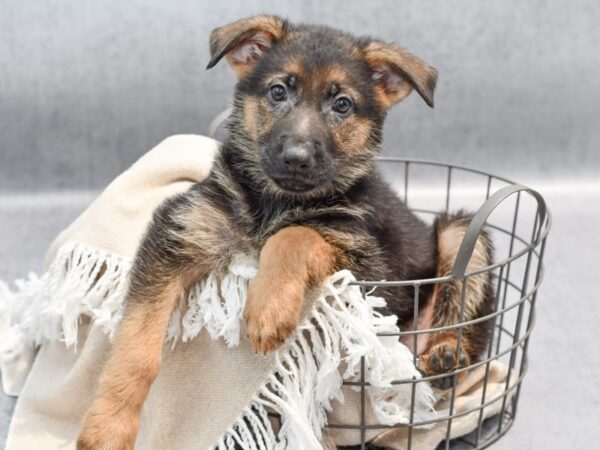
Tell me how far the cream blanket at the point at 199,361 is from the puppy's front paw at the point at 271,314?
0.42 feet

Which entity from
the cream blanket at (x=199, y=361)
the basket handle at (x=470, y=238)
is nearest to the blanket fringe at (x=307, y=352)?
the cream blanket at (x=199, y=361)

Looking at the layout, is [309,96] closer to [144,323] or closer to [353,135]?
[353,135]

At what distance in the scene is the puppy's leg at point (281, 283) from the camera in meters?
2.22

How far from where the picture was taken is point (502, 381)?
302cm

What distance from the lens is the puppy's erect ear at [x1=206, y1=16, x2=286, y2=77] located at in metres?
2.51

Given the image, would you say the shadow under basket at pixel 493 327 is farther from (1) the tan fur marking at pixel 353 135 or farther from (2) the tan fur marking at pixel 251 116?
(2) the tan fur marking at pixel 251 116

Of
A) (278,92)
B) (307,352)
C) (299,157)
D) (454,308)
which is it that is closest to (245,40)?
(278,92)

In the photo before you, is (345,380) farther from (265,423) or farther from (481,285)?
(481,285)

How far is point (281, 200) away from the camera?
8.54 feet

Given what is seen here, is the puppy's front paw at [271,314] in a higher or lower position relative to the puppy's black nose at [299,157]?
lower

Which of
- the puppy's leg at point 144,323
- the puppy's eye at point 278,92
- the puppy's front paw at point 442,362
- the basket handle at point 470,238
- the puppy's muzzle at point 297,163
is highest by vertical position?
the puppy's eye at point 278,92

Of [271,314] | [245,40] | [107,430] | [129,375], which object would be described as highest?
[245,40]

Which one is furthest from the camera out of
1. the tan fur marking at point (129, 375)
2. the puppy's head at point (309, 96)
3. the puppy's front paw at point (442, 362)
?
the puppy's front paw at point (442, 362)

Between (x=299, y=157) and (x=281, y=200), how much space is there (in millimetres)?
241
